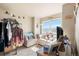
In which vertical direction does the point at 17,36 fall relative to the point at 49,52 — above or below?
above

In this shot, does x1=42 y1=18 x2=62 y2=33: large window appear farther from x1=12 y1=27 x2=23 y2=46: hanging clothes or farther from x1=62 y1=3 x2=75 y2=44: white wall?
x1=12 y1=27 x2=23 y2=46: hanging clothes

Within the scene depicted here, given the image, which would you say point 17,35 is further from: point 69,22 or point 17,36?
point 69,22

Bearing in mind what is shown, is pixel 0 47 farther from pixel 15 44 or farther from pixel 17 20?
pixel 17 20

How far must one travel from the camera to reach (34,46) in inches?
45.2

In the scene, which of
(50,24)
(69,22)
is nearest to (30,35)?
(50,24)

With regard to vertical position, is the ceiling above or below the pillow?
above

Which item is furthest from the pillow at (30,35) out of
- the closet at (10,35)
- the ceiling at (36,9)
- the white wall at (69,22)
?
the white wall at (69,22)

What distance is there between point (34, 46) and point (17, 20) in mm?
324

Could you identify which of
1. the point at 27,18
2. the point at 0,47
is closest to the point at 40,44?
the point at 27,18

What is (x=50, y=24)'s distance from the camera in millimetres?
1173

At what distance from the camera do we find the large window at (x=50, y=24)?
1.15m

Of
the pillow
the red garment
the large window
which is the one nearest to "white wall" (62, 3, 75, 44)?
the large window

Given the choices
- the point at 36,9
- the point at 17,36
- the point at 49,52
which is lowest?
the point at 49,52

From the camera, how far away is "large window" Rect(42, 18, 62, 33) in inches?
45.2
